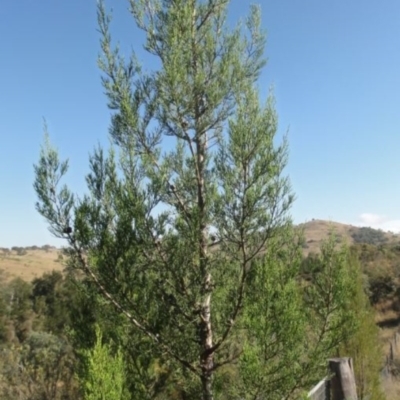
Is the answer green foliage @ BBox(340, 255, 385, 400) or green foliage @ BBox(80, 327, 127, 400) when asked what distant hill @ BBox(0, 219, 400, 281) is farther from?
green foliage @ BBox(80, 327, 127, 400)

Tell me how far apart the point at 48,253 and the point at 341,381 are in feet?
486

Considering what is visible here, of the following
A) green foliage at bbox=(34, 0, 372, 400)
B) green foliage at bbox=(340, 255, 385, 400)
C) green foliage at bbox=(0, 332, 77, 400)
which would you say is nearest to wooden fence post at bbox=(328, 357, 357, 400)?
green foliage at bbox=(34, 0, 372, 400)

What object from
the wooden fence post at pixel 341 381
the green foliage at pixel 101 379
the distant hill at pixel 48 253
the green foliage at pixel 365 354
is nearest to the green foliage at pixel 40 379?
the green foliage at pixel 365 354

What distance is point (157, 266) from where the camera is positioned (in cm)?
567

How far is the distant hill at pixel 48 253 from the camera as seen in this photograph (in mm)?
77188

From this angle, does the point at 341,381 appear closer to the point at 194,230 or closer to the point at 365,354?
the point at 194,230

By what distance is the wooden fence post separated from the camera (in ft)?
23.6

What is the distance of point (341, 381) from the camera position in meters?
7.20

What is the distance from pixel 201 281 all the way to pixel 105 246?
1.39m

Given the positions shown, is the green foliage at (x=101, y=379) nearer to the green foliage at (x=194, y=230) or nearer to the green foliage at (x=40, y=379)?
the green foliage at (x=194, y=230)

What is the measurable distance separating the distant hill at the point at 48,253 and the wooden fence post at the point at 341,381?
2127 inches

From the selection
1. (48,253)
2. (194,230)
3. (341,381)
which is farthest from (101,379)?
(48,253)

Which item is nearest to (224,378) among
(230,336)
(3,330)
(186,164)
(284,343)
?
(230,336)

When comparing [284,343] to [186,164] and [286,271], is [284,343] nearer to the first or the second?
[286,271]
